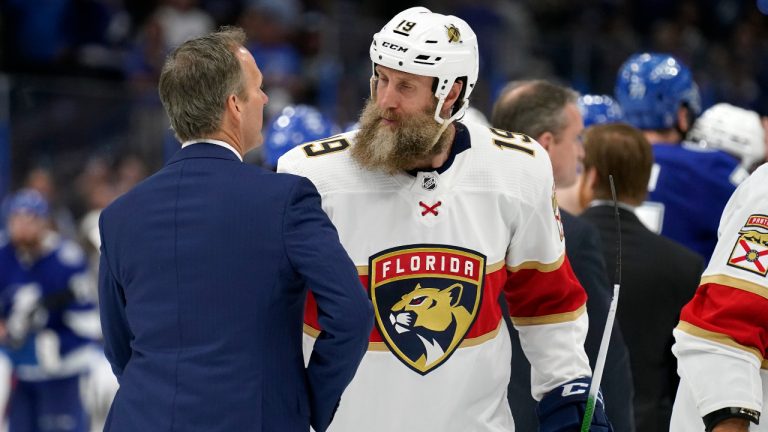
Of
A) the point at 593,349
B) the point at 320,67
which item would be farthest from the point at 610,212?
the point at 320,67

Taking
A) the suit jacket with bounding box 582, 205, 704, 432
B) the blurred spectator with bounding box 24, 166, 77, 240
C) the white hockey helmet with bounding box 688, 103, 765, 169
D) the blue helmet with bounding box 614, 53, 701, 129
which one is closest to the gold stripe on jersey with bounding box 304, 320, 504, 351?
the suit jacket with bounding box 582, 205, 704, 432

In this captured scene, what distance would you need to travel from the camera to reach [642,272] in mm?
3768

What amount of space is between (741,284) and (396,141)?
0.80m

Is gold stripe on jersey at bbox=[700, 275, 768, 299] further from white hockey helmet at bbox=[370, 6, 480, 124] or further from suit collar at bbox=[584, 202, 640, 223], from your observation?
suit collar at bbox=[584, 202, 640, 223]

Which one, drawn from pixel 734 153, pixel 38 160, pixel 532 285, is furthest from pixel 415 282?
pixel 38 160

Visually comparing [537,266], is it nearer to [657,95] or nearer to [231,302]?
[231,302]

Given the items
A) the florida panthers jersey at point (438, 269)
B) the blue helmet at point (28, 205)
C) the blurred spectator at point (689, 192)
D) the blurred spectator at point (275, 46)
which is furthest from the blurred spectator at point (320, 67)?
the florida panthers jersey at point (438, 269)

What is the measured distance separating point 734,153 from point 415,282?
2815mm

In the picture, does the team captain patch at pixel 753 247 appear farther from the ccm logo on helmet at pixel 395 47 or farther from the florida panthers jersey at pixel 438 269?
the ccm logo on helmet at pixel 395 47

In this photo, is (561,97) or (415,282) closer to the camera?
(415,282)

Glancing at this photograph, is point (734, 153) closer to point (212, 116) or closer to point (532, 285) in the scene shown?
point (532, 285)

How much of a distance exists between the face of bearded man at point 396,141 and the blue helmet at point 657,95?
2.22 metres

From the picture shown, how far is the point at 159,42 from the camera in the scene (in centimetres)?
1039

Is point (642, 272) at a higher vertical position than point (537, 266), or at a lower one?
lower
